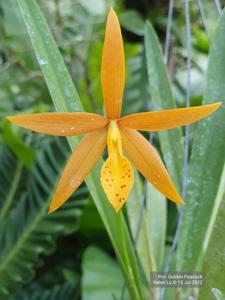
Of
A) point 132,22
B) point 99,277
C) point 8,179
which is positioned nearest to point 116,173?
point 99,277

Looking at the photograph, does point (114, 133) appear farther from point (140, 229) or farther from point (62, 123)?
point (140, 229)

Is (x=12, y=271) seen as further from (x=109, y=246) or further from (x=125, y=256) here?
(x=125, y=256)

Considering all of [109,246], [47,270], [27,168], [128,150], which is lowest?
[47,270]

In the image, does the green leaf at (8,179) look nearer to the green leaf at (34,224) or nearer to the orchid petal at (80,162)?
the green leaf at (34,224)

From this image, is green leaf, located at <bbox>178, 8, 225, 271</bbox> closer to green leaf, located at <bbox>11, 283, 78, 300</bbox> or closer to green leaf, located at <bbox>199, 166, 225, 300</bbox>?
green leaf, located at <bbox>199, 166, 225, 300</bbox>

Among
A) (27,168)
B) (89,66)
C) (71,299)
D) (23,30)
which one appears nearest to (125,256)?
(71,299)

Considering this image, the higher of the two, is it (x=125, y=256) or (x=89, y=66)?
(x=89, y=66)

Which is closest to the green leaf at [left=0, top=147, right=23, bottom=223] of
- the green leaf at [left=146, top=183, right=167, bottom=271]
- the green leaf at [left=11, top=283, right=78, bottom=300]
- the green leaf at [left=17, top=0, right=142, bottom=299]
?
the green leaf at [left=11, top=283, right=78, bottom=300]

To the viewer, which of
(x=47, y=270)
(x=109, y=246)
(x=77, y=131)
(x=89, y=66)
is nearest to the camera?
(x=77, y=131)
